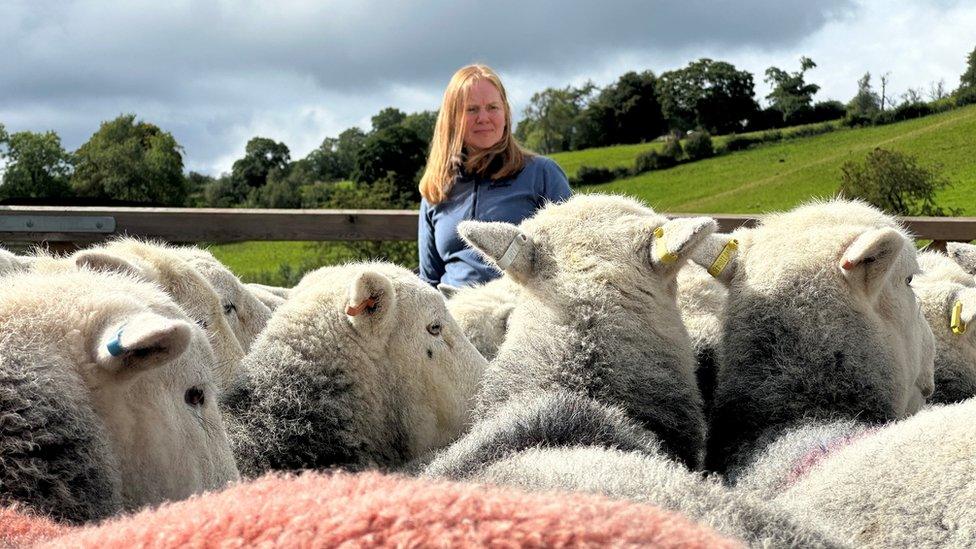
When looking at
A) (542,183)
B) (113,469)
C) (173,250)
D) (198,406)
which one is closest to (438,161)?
(542,183)

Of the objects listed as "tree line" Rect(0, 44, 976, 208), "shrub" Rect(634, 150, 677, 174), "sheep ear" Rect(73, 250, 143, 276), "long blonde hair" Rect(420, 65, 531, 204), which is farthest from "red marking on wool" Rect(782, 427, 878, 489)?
"shrub" Rect(634, 150, 677, 174)

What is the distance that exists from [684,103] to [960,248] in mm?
101803

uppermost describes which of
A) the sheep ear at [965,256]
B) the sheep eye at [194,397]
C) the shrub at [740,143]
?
the shrub at [740,143]

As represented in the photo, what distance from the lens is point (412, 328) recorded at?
372cm

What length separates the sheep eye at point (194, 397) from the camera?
8.64 feet

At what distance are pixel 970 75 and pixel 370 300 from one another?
331 feet

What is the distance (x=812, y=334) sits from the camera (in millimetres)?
3475

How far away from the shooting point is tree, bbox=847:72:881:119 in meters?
90.1

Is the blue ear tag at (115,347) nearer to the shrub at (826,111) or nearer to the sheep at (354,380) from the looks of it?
the sheep at (354,380)

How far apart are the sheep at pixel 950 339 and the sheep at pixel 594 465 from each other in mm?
2428

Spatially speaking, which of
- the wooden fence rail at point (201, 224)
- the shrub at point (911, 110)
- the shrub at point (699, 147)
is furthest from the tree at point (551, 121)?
the wooden fence rail at point (201, 224)

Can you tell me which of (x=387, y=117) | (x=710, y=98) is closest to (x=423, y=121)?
(x=387, y=117)

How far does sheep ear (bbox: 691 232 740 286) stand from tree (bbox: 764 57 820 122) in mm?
101495

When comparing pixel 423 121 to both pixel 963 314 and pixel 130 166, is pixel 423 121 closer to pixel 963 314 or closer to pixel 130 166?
pixel 130 166
